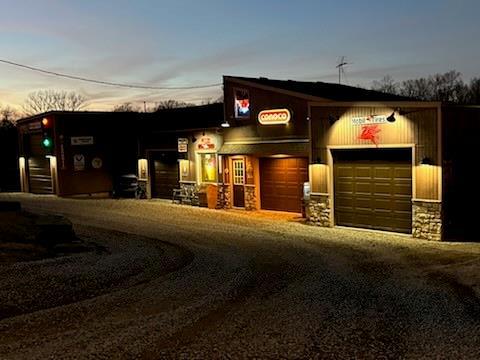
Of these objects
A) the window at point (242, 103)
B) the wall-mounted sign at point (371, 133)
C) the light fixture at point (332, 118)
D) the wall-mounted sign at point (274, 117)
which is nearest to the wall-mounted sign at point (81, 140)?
the window at point (242, 103)

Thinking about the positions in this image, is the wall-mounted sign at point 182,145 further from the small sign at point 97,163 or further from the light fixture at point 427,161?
the light fixture at point 427,161

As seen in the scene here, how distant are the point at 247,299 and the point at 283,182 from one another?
12.9 m

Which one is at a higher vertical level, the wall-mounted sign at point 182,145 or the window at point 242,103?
the window at point 242,103

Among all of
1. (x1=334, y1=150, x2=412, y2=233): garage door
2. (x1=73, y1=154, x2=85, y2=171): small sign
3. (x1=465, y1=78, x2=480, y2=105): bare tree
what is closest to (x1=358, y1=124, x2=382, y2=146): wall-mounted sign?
(x1=334, y1=150, x2=412, y2=233): garage door

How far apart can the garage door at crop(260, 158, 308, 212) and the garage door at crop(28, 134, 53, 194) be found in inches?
649

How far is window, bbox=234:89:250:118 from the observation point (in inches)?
898

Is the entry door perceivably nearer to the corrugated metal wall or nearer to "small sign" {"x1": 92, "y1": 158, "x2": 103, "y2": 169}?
the corrugated metal wall

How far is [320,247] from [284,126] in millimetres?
7039

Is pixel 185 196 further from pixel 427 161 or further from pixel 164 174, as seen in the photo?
pixel 427 161

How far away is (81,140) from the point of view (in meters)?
32.4

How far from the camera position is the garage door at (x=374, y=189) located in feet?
55.2

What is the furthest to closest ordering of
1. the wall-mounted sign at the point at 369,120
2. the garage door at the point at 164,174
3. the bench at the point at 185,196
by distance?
the garage door at the point at 164,174
the bench at the point at 185,196
the wall-mounted sign at the point at 369,120

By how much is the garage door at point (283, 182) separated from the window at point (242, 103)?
2.16 meters

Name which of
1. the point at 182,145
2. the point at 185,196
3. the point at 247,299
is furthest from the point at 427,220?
the point at 182,145
